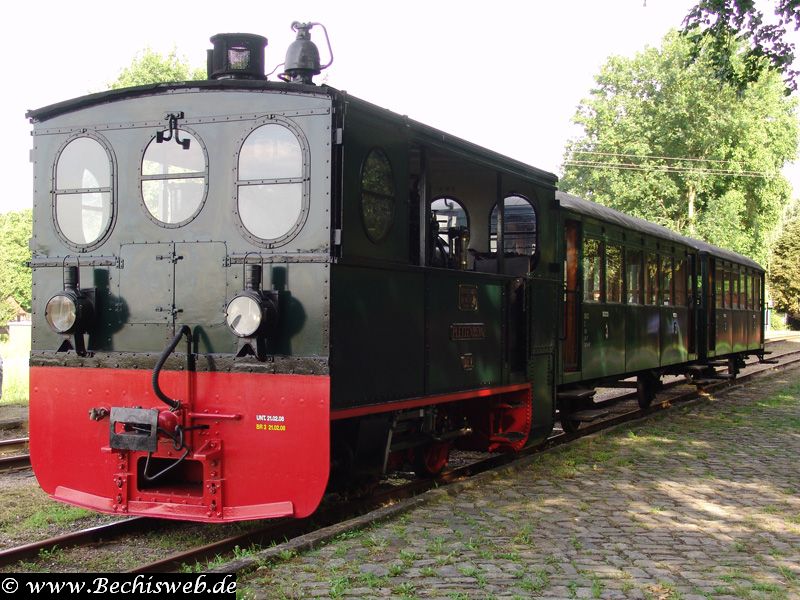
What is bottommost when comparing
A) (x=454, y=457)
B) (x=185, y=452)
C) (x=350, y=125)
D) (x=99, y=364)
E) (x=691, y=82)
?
(x=454, y=457)

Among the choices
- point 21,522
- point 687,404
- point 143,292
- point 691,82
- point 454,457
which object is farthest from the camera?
point 691,82

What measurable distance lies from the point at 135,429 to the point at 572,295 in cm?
633

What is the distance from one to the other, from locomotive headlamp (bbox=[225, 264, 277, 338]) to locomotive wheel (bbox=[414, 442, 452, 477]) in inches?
105

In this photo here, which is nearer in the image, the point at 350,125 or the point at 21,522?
the point at 350,125

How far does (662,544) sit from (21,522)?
4.71 meters

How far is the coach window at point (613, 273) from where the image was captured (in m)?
12.1

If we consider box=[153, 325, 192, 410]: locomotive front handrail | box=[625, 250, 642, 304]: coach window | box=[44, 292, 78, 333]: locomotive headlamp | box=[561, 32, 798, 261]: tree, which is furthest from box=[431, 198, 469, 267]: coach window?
box=[561, 32, 798, 261]: tree

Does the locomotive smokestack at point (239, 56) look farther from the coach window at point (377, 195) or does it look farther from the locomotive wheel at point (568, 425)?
the locomotive wheel at point (568, 425)

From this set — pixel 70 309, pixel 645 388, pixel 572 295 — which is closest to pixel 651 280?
pixel 645 388

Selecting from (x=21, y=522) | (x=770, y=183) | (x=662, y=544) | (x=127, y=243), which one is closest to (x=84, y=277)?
(x=127, y=243)

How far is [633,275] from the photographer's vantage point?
43.7 feet

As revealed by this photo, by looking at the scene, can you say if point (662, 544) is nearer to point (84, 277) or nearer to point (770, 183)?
point (84, 277)

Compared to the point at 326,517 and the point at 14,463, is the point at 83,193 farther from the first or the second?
the point at 14,463

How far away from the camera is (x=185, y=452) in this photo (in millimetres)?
5895
